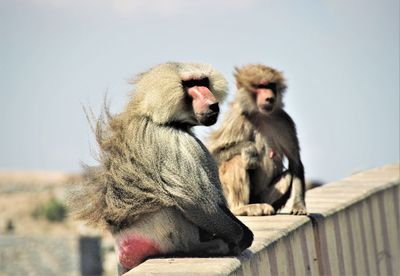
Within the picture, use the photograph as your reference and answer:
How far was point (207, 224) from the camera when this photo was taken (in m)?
6.76

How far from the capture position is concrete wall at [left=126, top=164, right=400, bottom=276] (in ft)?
22.1

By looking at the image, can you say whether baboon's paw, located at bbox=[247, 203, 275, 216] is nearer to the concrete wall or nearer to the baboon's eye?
the concrete wall

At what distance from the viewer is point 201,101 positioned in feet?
22.6

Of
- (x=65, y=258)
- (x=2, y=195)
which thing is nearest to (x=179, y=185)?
(x=65, y=258)

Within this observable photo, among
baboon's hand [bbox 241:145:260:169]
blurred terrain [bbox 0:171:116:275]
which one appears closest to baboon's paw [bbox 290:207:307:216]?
baboon's hand [bbox 241:145:260:169]

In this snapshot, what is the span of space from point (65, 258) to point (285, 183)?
4081 cm

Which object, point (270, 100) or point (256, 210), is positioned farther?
point (270, 100)

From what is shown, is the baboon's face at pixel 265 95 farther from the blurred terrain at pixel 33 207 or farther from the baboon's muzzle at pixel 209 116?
the blurred terrain at pixel 33 207

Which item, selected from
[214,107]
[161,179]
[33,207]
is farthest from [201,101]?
[33,207]

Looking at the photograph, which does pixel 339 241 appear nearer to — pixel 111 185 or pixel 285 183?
pixel 285 183

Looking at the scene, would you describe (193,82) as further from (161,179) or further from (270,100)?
(270,100)

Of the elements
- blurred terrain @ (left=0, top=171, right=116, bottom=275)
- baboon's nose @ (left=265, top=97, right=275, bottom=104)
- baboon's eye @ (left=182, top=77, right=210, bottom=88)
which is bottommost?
blurred terrain @ (left=0, top=171, right=116, bottom=275)

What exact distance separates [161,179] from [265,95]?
334 cm

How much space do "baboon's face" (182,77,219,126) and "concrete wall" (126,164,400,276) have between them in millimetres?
948
